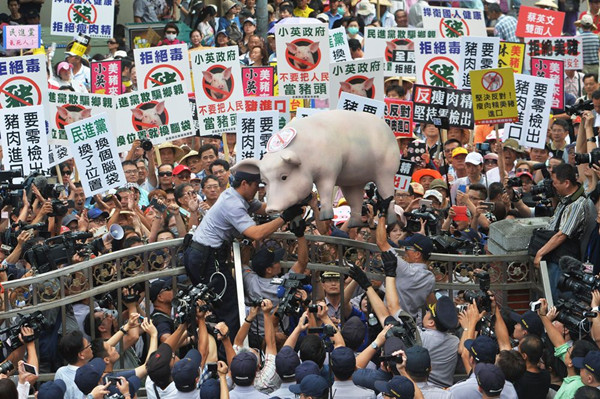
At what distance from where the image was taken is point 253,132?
543 inches

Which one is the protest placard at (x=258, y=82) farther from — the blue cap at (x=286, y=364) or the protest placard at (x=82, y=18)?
the blue cap at (x=286, y=364)

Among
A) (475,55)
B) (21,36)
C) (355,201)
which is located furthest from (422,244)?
(21,36)

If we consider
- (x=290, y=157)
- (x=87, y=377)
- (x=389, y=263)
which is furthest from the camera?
(x=389, y=263)

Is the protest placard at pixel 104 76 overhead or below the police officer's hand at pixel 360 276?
overhead

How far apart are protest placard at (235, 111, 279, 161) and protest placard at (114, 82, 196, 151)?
139 cm

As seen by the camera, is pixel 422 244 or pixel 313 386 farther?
pixel 422 244

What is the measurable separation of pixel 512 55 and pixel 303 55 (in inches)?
141

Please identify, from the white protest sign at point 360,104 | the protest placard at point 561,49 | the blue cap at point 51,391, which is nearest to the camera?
the blue cap at point 51,391

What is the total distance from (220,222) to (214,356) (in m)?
1.17

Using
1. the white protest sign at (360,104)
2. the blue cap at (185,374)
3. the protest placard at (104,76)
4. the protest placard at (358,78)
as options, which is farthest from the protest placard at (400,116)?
the blue cap at (185,374)

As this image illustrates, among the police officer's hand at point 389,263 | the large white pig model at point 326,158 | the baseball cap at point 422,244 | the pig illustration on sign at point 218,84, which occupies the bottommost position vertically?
the police officer's hand at point 389,263

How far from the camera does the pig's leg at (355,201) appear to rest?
422 inches

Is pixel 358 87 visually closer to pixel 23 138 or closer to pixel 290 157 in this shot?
pixel 23 138

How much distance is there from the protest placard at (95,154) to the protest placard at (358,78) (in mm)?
2697
